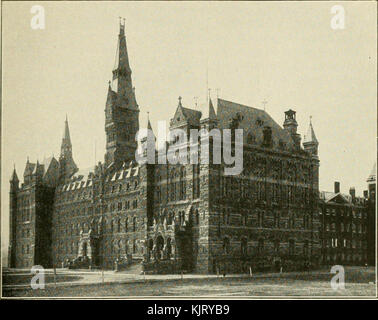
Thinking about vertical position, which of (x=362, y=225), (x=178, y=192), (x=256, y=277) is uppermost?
(x=178, y=192)

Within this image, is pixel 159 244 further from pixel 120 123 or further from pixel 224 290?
pixel 224 290

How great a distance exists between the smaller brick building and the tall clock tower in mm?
22994

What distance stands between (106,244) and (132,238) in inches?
185

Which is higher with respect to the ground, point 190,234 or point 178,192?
point 178,192

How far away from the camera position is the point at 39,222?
54.3 m

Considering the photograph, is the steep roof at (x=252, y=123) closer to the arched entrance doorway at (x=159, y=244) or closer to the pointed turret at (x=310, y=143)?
the pointed turret at (x=310, y=143)

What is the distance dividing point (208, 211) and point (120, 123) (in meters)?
22.3

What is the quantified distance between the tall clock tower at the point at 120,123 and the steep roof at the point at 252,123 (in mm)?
17586

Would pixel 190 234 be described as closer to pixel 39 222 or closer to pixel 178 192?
pixel 178 192

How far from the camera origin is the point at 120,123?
63125 millimetres

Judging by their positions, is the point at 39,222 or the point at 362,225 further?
the point at 39,222

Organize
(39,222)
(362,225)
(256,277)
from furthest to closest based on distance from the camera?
1. (39,222)
2. (362,225)
3. (256,277)
